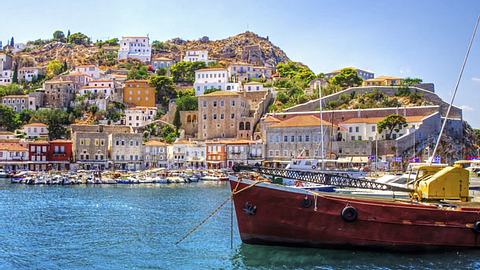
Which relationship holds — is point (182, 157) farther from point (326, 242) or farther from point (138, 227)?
point (326, 242)

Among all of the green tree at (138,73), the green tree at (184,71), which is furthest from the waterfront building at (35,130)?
the green tree at (184,71)

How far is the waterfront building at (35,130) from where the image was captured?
84.6m

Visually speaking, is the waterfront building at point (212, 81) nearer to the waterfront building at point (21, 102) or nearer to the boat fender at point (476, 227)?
the waterfront building at point (21, 102)

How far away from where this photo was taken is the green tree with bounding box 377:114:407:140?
64.9m

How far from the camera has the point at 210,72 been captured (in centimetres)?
9906

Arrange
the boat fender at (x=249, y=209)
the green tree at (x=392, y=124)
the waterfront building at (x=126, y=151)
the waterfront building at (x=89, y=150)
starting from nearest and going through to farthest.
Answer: the boat fender at (x=249, y=209), the green tree at (x=392, y=124), the waterfront building at (x=89, y=150), the waterfront building at (x=126, y=151)

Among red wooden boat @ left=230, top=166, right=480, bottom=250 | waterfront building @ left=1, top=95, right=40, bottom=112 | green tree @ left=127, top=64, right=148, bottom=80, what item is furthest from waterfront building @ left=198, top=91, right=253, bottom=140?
red wooden boat @ left=230, top=166, right=480, bottom=250

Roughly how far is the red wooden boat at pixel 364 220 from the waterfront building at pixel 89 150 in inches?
2291

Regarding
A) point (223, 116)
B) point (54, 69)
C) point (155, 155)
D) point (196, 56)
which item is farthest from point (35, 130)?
point (196, 56)

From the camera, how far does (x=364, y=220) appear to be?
64.5 feet

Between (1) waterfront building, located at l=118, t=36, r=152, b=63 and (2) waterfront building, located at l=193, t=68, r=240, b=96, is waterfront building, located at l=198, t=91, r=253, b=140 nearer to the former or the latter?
(2) waterfront building, located at l=193, t=68, r=240, b=96

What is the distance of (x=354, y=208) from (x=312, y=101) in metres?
59.1

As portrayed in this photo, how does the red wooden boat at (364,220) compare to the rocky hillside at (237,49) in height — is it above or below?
below

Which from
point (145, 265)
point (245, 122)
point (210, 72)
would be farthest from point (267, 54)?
point (145, 265)
